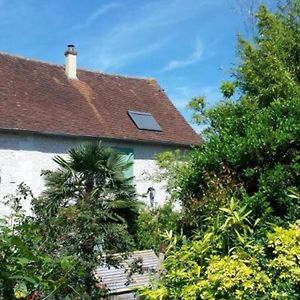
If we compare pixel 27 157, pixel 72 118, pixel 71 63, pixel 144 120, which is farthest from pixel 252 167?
pixel 71 63

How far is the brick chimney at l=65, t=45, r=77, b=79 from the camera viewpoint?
71.5ft

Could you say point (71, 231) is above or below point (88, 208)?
below

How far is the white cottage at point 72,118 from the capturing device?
17.4 m

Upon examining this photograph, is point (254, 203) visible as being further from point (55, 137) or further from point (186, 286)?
point (55, 137)

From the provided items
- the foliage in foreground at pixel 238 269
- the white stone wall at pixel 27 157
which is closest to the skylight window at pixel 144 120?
the white stone wall at pixel 27 157

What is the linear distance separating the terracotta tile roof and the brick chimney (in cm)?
25

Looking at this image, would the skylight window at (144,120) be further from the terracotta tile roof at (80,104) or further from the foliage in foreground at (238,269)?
the foliage in foreground at (238,269)

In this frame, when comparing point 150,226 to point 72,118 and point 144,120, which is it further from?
point 144,120

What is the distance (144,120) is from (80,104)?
269 cm

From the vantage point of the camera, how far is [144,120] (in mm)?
21469

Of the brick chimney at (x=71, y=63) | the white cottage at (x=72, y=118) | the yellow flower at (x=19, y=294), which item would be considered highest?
the brick chimney at (x=71, y=63)

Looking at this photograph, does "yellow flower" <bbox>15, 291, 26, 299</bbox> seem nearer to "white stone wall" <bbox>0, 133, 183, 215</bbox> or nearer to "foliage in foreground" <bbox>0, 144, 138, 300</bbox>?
"foliage in foreground" <bbox>0, 144, 138, 300</bbox>

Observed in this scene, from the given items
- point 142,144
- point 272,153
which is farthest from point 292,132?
point 142,144

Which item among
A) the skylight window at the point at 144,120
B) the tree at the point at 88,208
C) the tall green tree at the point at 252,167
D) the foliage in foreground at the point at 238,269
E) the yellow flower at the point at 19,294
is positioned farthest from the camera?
the skylight window at the point at 144,120
